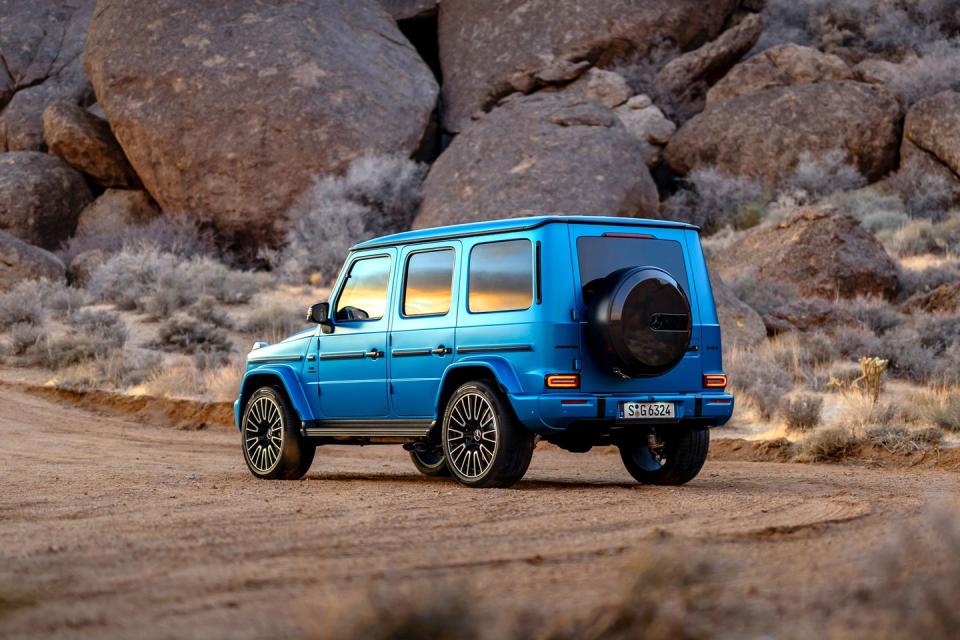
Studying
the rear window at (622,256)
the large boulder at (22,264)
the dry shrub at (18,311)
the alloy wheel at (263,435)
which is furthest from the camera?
the large boulder at (22,264)

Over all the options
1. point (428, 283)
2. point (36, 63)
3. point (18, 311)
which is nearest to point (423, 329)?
point (428, 283)

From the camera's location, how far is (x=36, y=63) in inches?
1415

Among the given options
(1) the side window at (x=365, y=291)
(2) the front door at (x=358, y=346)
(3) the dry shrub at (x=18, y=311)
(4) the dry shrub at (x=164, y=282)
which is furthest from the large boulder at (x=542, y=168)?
(2) the front door at (x=358, y=346)

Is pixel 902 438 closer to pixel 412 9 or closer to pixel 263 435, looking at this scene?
pixel 263 435

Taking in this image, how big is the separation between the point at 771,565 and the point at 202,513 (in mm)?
3757

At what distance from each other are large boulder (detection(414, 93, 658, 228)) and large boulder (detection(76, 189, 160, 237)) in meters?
7.42

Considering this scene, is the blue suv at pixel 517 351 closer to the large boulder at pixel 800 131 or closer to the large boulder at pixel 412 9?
the large boulder at pixel 800 131

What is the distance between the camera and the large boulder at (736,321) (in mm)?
19594

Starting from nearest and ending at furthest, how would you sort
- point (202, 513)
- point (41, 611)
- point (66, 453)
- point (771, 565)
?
point (41, 611)
point (771, 565)
point (202, 513)
point (66, 453)

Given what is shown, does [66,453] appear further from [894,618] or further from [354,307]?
[894,618]

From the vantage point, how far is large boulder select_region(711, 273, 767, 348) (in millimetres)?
19594

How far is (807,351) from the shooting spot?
19.0 m

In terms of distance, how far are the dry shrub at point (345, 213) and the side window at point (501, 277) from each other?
1647 centimetres

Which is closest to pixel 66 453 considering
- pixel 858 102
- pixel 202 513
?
pixel 202 513
